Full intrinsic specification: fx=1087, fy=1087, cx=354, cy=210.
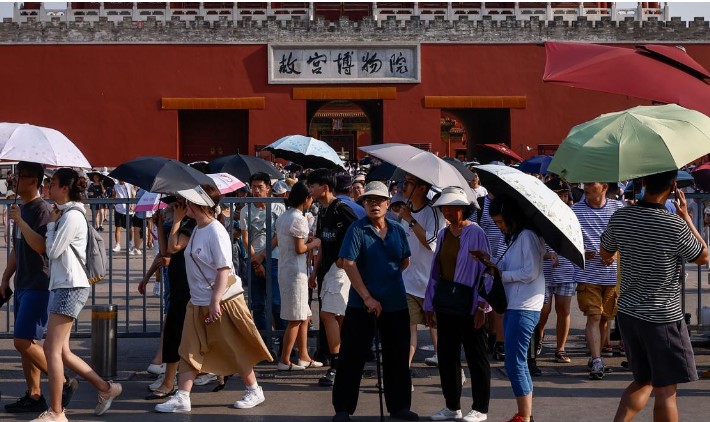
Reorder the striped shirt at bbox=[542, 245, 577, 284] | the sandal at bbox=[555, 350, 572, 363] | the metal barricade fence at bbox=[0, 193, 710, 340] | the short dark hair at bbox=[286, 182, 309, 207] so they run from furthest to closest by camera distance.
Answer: the metal barricade fence at bbox=[0, 193, 710, 340], the sandal at bbox=[555, 350, 572, 363], the striped shirt at bbox=[542, 245, 577, 284], the short dark hair at bbox=[286, 182, 309, 207]

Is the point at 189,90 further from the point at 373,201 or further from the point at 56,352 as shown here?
the point at 56,352

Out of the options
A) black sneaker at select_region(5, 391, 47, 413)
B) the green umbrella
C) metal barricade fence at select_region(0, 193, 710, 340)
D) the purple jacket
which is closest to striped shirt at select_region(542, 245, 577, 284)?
metal barricade fence at select_region(0, 193, 710, 340)

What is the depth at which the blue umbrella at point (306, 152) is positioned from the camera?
11.4m

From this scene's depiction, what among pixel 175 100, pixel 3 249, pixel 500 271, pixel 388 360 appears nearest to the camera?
pixel 500 271

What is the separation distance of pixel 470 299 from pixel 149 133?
27212mm

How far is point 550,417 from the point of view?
6699mm

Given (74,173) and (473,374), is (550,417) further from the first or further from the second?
(74,173)

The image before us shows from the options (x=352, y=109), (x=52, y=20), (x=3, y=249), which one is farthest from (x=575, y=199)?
(x=352, y=109)

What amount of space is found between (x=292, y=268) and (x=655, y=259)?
3.11 meters

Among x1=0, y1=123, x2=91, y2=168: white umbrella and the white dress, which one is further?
the white dress

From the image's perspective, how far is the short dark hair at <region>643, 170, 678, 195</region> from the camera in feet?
18.2

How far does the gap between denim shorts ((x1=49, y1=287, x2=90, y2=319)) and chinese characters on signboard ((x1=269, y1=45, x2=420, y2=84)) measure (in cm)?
2666

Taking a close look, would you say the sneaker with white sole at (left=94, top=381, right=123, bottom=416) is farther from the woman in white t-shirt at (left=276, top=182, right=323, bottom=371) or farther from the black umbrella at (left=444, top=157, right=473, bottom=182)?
the black umbrella at (left=444, top=157, right=473, bottom=182)

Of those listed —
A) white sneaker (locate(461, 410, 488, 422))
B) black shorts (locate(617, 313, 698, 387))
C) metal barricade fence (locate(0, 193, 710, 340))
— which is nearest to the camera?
black shorts (locate(617, 313, 698, 387))
